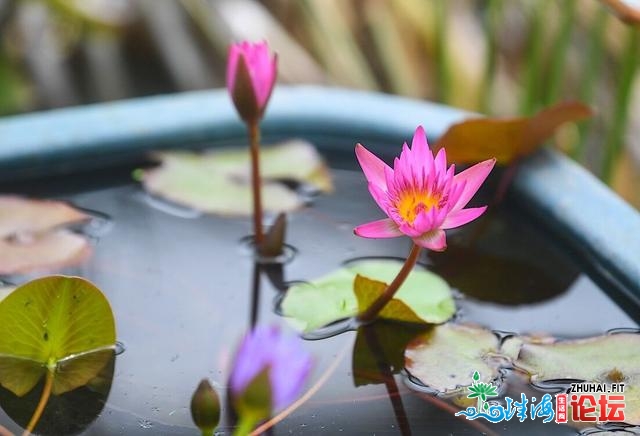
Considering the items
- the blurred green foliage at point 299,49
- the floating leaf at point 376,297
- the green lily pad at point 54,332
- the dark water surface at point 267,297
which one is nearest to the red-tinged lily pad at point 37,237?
the dark water surface at point 267,297

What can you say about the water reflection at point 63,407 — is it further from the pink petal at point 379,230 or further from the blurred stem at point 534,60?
the blurred stem at point 534,60

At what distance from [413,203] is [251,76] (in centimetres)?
19

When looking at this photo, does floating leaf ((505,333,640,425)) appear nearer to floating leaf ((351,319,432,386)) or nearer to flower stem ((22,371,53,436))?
floating leaf ((351,319,432,386))

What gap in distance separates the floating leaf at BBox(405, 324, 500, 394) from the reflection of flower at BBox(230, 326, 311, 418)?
0.57 feet

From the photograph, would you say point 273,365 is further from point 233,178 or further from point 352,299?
point 233,178

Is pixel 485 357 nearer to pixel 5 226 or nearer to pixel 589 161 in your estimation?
pixel 5 226

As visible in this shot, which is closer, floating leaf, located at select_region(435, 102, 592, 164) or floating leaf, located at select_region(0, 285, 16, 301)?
floating leaf, located at select_region(0, 285, 16, 301)

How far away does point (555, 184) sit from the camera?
0.78 meters

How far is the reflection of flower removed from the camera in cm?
41

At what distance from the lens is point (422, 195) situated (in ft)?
1.75

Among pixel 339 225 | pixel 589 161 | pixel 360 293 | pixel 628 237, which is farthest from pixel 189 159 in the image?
pixel 589 161

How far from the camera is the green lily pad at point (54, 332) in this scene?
0.54m

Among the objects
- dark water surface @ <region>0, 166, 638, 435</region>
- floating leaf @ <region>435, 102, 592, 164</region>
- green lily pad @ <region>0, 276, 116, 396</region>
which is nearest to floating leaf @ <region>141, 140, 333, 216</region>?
dark water surface @ <region>0, 166, 638, 435</region>

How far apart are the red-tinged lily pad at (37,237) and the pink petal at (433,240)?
33cm
